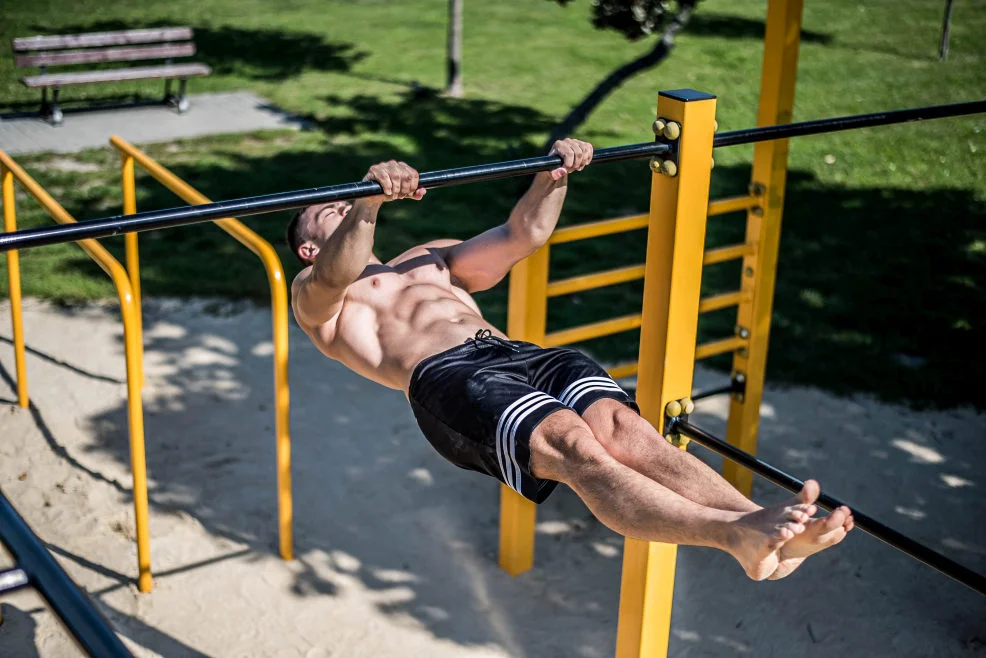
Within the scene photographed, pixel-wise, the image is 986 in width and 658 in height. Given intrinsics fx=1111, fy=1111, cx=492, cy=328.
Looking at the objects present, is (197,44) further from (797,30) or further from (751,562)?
(751,562)

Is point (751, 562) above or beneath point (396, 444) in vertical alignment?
above

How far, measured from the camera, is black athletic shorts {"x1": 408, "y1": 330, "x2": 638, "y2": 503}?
2400mm

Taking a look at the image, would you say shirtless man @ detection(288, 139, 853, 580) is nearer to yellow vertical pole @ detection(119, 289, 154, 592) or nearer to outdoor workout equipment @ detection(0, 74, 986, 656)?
outdoor workout equipment @ detection(0, 74, 986, 656)

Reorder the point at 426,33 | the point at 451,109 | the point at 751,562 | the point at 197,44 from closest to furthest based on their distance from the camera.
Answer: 1. the point at 751,562
2. the point at 451,109
3. the point at 197,44
4. the point at 426,33

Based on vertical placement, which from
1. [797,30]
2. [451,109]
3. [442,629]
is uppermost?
[797,30]

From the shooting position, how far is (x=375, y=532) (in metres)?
4.55

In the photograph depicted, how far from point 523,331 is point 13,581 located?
2.80 meters

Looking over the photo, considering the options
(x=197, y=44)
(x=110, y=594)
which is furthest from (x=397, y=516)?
(x=197, y=44)

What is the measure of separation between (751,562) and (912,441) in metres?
3.73

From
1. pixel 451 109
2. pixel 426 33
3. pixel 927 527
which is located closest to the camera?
pixel 927 527

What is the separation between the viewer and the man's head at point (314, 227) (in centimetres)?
317

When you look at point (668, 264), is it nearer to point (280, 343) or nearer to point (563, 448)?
point (563, 448)

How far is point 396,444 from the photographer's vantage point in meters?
5.15

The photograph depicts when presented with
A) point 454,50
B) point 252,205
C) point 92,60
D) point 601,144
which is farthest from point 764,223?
point 92,60
